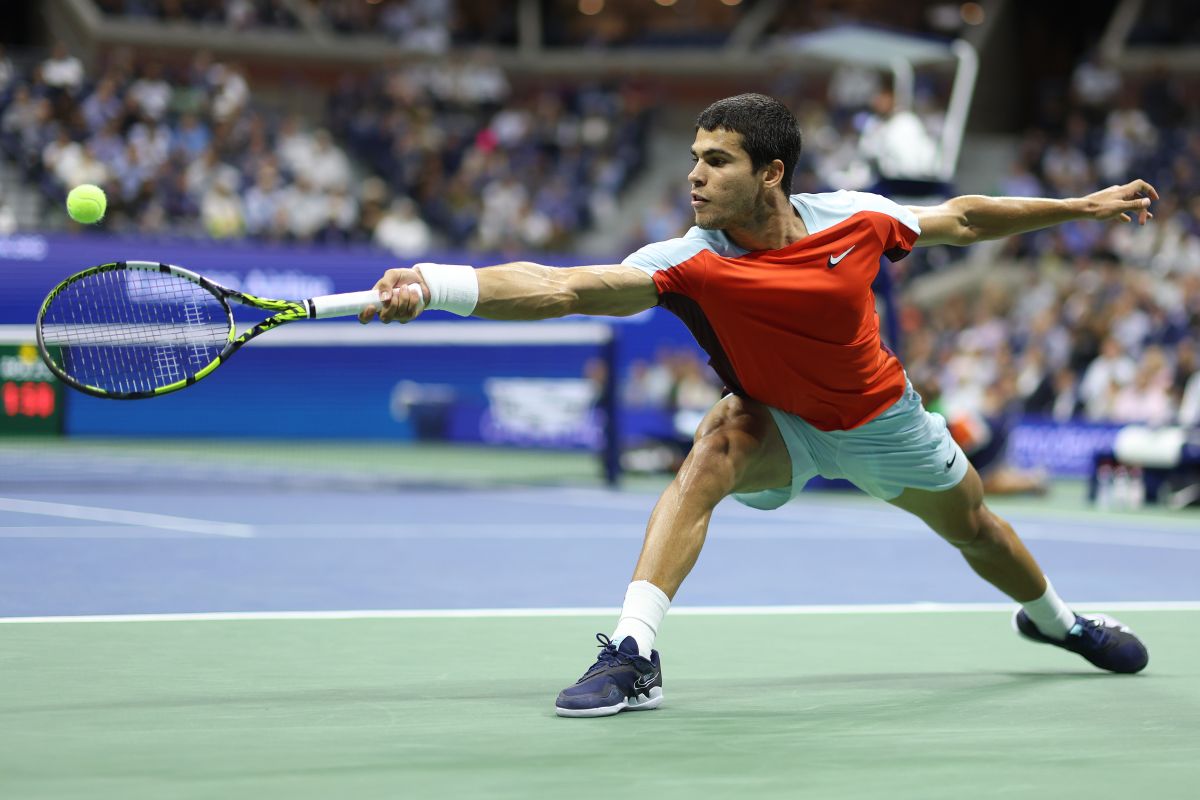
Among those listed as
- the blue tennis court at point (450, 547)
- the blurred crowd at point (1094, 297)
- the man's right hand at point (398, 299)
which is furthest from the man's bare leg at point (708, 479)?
the blurred crowd at point (1094, 297)

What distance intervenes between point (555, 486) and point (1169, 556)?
706 cm

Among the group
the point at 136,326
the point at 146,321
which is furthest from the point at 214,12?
the point at 136,326

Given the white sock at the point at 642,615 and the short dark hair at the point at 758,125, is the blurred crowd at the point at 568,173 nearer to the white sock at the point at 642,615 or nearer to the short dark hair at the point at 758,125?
the short dark hair at the point at 758,125

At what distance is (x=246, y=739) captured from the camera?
15.7 ft

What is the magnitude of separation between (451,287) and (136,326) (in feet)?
6.02

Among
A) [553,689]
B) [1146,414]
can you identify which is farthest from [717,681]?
[1146,414]

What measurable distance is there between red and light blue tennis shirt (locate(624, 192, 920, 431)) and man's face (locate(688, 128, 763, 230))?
13cm

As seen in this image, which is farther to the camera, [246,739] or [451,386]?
[451,386]

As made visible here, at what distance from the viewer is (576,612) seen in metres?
7.90

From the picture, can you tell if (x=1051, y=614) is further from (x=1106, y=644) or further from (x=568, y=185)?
(x=568, y=185)

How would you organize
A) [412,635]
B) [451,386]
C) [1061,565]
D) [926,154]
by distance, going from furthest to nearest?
1. [451,386]
2. [926,154]
3. [1061,565]
4. [412,635]

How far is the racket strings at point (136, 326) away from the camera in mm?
5844

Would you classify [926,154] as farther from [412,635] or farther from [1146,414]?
[412,635]

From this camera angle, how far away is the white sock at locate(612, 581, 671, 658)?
17.8ft
